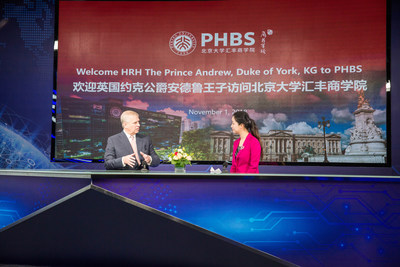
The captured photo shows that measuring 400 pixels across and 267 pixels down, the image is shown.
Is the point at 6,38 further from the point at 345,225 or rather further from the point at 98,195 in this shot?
the point at 345,225

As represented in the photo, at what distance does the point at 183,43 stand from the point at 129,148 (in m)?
1.84

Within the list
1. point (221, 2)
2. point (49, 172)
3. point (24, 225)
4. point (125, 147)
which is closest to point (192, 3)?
point (221, 2)

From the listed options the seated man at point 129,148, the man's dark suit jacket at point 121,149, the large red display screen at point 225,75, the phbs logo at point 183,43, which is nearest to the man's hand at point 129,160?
the seated man at point 129,148

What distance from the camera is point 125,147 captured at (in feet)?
10.9

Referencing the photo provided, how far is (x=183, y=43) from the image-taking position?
4.41 meters

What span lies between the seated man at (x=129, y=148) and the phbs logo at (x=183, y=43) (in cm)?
145

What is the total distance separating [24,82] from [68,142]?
1.14 metres

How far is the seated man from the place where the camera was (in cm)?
315

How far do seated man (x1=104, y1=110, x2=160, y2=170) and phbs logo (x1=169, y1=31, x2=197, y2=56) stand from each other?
1.45 meters

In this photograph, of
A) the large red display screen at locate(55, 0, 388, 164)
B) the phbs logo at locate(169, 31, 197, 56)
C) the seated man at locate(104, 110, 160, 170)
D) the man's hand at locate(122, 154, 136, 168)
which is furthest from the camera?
the phbs logo at locate(169, 31, 197, 56)

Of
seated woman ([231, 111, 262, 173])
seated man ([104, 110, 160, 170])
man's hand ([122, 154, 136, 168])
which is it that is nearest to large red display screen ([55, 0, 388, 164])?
seated man ([104, 110, 160, 170])

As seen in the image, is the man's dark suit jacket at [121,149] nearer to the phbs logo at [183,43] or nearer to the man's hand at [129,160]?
the man's hand at [129,160]

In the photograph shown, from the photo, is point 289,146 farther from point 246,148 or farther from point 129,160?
point 129,160

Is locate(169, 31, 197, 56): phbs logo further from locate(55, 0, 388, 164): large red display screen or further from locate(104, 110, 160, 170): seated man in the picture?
locate(104, 110, 160, 170): seated man
